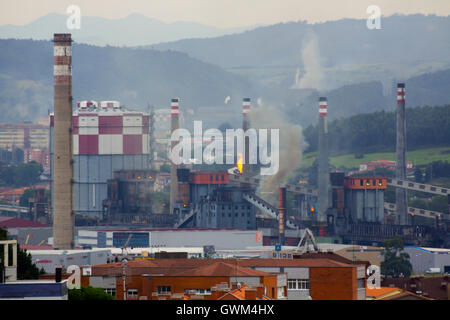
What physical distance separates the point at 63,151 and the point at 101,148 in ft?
93.9

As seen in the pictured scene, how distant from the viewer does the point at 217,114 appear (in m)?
183

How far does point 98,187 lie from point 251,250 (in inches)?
1190

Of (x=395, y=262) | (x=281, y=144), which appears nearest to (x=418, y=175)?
(x=281, y=144)

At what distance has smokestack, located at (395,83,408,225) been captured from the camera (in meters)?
98.6

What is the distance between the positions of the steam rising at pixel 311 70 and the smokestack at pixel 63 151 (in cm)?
7351

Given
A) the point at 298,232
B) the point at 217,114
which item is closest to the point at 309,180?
the point at 298,232

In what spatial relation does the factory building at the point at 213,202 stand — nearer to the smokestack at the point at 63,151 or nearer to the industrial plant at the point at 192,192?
the industrial plant at the point at 192,192

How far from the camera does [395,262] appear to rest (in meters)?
71.7

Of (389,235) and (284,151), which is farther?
(284,151)

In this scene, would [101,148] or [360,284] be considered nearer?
[360,284]

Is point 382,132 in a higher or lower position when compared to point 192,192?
higher

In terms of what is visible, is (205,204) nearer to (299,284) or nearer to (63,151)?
(63,151)

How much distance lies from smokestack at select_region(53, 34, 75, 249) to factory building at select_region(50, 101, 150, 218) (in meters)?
23.7
